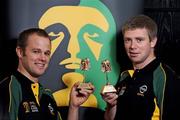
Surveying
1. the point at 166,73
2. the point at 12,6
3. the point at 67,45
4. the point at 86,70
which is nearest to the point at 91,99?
the point at 86,70

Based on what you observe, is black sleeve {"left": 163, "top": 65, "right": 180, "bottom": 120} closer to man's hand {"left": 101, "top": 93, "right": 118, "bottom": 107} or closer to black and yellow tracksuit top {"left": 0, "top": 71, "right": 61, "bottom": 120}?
man's hand {"left": 101, "top": 93, "right": 118, "bottom": 107}

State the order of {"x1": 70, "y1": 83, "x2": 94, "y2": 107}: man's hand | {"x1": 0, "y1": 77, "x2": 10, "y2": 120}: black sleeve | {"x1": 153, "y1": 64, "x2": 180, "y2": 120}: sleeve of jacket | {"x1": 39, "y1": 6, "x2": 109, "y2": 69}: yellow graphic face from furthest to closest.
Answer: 1. {"x1": 39, "y1": 6, "x2": 109, "y2": 69}: yellow graphic face
2. {"x1": 70, "y1": 83, "x2": 94, "y2": 107}: man's hand
3. {"x1": 153, "y1": 64, "x2": 180, "y2": 120}: sleeve of jacket
4. {"x1": 0, "y1": 77, "x2": 10, "y2": 120}: black sleeve

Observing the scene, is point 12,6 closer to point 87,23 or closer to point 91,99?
point 87,23

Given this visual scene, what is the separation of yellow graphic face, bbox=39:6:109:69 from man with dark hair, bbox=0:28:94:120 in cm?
21

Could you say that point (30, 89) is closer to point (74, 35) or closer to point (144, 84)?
point (74, 35)

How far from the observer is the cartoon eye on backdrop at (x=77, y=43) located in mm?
2061

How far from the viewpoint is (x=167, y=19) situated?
2.24 meters

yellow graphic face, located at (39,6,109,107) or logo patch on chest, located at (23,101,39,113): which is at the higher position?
yellow graphic face, located at (39,6,109,107)

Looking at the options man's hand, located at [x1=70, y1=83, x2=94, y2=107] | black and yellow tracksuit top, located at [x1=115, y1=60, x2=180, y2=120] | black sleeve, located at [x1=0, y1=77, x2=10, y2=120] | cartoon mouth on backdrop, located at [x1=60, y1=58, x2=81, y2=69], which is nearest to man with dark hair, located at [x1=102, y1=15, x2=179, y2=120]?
black and yellow tracksuit top, located at [x1=115, y1=60, x2=180, y2=120]

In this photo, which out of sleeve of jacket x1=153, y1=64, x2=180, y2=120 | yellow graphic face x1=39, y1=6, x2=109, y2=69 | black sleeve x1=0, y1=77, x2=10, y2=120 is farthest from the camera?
yellow graphic face x1=39, y1=6, x2=109, y2=69

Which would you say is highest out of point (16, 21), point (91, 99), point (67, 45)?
point (16, 21)

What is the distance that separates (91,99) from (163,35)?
1.88 feet

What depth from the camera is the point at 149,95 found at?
1823mm

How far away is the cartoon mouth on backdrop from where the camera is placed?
81.3 inches
